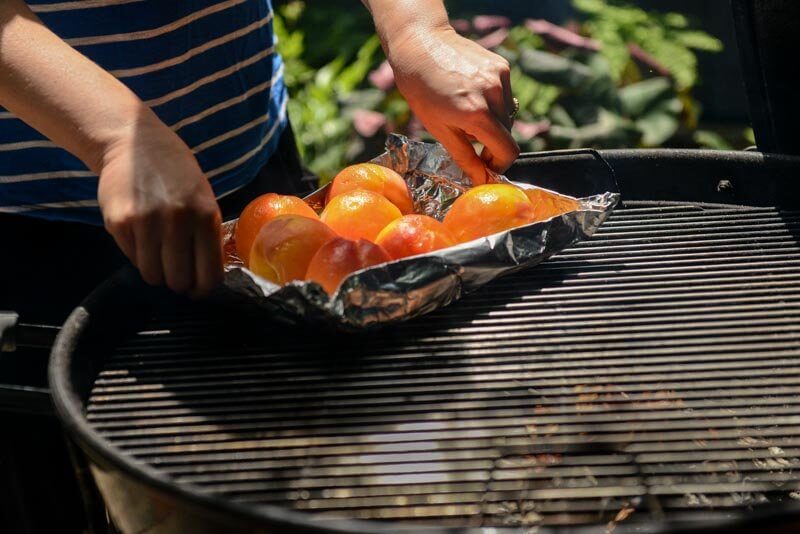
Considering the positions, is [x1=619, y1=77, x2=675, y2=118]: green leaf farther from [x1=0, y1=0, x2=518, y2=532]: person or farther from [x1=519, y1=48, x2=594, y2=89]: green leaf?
[x1=0, y1=0, x2=518, y2=532]: person

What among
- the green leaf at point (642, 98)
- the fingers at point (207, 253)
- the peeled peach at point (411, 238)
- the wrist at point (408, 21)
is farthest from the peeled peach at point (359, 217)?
the green leaf at point (642, 98)

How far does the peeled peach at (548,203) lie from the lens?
1.81 meters

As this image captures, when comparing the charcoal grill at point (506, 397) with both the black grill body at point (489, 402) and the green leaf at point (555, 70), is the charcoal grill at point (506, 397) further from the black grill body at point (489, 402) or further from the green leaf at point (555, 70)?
the green leaf at point (555, 70)

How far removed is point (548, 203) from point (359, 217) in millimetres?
450

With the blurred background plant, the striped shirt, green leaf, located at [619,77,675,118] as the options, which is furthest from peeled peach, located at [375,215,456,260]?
green leaf, located at [619,77,675,118]

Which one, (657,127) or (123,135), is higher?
(123,135)

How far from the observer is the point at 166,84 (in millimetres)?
1895

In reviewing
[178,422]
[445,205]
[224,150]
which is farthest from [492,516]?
[224,150]

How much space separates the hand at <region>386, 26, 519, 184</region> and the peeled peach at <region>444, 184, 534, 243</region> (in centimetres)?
13

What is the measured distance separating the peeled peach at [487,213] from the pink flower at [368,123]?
8.90ft

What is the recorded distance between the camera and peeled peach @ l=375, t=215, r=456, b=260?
156 centimetres

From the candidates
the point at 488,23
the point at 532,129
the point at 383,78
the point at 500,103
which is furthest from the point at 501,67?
the point at 488,23

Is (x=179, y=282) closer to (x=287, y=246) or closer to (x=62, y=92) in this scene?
(x=287, y=246)

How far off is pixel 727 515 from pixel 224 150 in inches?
55.1
